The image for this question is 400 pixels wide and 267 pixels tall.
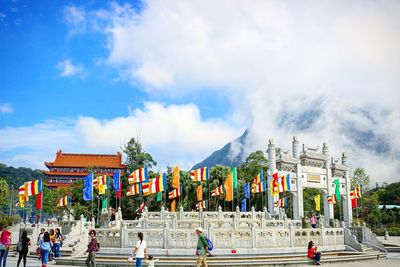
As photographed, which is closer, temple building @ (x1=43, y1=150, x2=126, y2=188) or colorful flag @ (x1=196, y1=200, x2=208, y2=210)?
colorful flag @ (x1=196, y1=200, x2=208, y2=210)

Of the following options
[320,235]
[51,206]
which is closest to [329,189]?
[320,235]

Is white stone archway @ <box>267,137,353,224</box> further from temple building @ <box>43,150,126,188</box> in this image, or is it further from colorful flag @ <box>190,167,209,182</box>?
temple building @ <box>43,150,126,188</box>

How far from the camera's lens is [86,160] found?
85.4m

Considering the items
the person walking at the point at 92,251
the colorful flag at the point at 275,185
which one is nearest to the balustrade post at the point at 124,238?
the person walking at the point at 92,251

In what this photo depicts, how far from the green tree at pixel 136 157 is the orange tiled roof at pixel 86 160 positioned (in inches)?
1108

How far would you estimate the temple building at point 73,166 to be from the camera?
79.8 m

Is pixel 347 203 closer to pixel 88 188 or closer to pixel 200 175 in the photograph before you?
pixel 200 175

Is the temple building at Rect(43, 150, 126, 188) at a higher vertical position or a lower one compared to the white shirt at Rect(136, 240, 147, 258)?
higher

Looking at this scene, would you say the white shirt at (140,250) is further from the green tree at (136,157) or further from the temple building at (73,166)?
the temple building at (73,166)

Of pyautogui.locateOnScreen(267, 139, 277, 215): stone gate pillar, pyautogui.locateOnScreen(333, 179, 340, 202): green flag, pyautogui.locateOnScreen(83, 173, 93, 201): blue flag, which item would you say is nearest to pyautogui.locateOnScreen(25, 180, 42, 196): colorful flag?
pyautogui.locateOnScreen(83, 173, 93, 201): blue flag

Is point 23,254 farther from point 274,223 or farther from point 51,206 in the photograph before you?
point 51,206

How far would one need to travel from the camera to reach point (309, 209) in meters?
57.0

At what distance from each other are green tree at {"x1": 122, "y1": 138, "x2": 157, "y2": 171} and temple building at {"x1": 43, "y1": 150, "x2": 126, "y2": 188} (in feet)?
77.8

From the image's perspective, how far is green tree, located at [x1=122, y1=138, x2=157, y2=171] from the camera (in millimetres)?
53625
